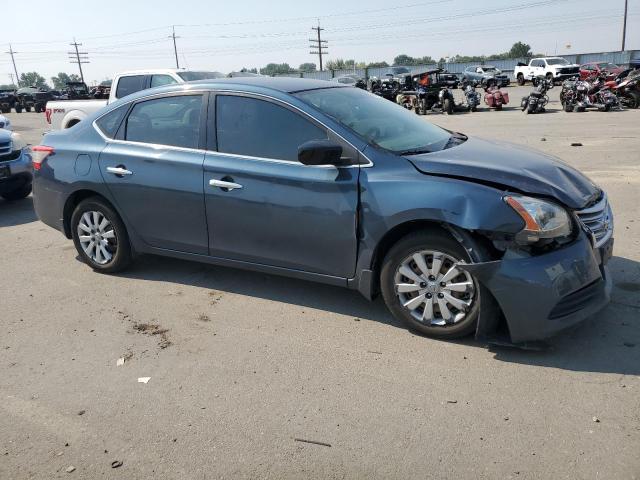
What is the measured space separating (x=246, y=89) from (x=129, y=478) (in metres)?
2.98

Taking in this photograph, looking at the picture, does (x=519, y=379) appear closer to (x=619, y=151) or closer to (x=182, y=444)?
(x=182, y=444)

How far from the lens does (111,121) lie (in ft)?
17.2

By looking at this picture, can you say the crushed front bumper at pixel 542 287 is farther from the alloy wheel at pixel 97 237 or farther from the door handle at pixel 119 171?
the alloy wheel at pixel 97 237

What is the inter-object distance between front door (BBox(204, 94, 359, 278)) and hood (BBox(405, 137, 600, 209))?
63 centimetres

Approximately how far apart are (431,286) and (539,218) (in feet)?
2.68

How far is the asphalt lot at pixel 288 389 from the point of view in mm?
2758

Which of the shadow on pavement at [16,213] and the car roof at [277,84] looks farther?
the shadow on pavement at [16,213]

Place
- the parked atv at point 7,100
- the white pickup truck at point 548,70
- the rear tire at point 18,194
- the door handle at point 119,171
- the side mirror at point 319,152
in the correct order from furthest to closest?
the parked atv at point 7,100 < the white pickup truck at point 548,70 < the rear tire at point 18,194 < the door handle at point 119,171 < the side mirror at point 319,152

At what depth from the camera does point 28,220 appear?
26.4 ft

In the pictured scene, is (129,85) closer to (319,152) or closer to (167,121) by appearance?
(167,121)

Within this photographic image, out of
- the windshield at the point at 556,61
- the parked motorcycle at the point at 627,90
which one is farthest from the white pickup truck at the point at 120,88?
the windshield at the point at 556,61

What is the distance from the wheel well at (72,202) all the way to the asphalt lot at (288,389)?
694 millimetres

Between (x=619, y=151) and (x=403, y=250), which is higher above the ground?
(x=403, y=250)

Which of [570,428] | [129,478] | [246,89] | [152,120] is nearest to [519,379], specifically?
[570,428]
